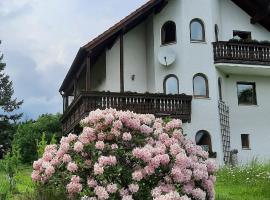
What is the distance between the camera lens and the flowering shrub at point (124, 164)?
30.4ft

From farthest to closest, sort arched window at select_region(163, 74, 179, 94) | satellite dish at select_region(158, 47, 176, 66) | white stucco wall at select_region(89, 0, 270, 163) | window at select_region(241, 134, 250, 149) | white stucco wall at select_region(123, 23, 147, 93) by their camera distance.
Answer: window at select_region(241, 134, 250, 149), white stucco wall at select_region(123, 23, 147, 93), arched window at select_region(163, 74, 179, 94), satellite dish at select_region(158, 47, 176, 66), white stucco wall at select_region(89, 0, 270, 163)

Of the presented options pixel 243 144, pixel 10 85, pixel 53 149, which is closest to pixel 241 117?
pixel 243 144

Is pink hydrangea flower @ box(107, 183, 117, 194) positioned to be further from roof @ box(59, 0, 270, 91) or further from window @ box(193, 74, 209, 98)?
window @ box(193, 74, 209, 98)

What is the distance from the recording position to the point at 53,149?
10.4 m

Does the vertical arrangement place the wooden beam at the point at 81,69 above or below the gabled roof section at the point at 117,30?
below

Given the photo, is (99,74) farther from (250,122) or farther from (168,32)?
(250,122)

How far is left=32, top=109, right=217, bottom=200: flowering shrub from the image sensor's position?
30.4ft

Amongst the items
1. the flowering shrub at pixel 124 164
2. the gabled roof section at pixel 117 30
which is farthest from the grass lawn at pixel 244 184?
the gabled roof section at pixel 117 30

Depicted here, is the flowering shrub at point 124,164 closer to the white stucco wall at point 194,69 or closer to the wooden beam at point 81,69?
the white stucco wall at point 194,69

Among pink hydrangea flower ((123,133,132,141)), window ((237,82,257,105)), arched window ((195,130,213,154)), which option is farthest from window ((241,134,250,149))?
pink hydrangea flower ((123,133,132,141))

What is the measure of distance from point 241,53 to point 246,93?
2686 millimetres

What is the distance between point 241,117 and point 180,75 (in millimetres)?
4304

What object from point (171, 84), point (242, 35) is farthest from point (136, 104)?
point (242, 35)

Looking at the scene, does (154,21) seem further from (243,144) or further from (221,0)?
(243,144)
